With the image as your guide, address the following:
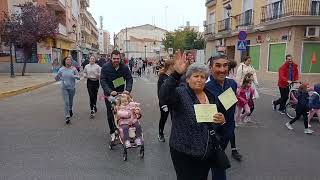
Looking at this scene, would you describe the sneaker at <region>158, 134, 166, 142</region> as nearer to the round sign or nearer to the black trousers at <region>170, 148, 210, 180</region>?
the black trousers at <region>170, 148, 210, 180</region>

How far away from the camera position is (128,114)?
5.85 meters

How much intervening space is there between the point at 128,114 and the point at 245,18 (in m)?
23.1

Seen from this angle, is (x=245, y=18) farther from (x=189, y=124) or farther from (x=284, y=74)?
(x=189, y=124)

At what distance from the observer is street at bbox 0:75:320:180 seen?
5066mm

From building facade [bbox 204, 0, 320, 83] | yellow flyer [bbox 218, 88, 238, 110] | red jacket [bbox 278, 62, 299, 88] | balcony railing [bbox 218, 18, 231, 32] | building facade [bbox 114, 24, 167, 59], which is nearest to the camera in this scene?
yellow flyer [bbox 218, 88, 238, 110]

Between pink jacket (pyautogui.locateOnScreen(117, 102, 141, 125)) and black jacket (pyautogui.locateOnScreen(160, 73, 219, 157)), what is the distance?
2.79 metres

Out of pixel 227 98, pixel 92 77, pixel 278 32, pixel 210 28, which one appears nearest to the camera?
pixel 227 98

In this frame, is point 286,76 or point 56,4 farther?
point 56,4

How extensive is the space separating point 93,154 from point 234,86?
9.60 feet

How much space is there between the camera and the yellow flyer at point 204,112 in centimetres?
294

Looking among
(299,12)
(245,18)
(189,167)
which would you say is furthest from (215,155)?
(245,18)

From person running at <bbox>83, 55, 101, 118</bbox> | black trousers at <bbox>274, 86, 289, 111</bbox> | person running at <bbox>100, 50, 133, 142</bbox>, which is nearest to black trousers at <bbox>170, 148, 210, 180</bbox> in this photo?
person running at <bbox>100, 50, 133, 142</bbox>

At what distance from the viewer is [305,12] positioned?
19.5m

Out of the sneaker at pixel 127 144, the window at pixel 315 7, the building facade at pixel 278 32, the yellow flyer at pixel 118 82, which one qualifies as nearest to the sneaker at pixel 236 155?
the sneaker at pixel 127 144
